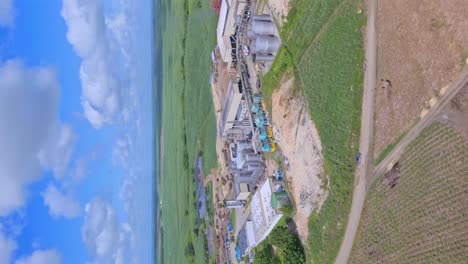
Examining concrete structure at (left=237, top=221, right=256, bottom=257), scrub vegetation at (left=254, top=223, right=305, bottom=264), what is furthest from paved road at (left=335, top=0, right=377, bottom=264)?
concrete structure at (left=237, top=221, right=256, bottom=257)

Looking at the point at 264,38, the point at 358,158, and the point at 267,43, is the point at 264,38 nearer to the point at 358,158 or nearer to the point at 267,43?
the point at 267,43

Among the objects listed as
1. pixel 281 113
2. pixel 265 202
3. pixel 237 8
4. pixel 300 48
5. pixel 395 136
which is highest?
pixel 237 8

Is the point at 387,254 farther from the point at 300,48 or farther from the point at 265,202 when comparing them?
the point at 300,48

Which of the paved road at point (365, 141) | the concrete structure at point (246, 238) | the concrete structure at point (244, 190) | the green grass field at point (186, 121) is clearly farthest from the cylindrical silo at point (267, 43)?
the green grass field at point (186, 121)

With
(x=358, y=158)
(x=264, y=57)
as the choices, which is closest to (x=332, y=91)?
(x=358, y=158)

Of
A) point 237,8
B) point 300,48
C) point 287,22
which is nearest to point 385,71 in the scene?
point 300,48

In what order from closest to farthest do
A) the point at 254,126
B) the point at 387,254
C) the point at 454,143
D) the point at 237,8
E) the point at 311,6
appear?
the point at 454,143, the point at 387,254, the point at 311,6, the point at 254,126, the point at 237,8

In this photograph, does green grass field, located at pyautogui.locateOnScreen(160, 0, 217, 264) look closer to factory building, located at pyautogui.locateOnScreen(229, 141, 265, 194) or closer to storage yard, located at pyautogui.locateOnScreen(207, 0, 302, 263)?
storage yard, located at pyautogui.locateOnScreen(207, 0, 302, 263)
